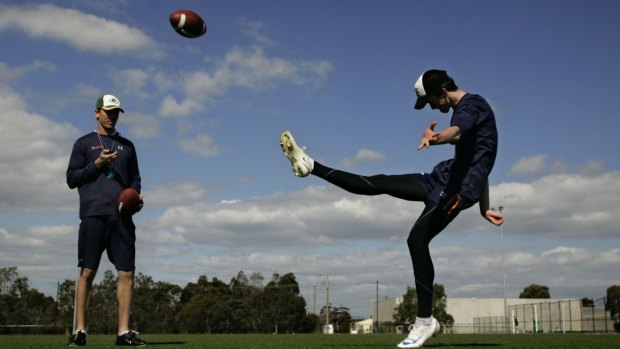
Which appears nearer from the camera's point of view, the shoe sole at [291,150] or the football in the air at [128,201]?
the shoe sole at [291,150]

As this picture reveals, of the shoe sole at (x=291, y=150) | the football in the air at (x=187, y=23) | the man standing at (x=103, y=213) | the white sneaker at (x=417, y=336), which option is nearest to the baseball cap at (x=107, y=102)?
the man standing at (x=103, y=213)

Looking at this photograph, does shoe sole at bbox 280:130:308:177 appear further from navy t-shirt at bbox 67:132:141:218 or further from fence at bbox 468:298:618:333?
fence at bbox 468:298:618:333

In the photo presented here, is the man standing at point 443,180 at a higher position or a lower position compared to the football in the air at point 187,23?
lower

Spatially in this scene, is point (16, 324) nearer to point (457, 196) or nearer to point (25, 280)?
point (25, 280)

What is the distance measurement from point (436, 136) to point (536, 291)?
13063 cm

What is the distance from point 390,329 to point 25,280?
4688 centimetres

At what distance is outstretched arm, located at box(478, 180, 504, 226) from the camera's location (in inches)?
242

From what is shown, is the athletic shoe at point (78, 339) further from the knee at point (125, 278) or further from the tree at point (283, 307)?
the tree at point (283, 307)

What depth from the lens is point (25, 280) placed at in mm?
81625

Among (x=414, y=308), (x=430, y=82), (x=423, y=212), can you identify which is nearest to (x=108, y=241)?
(x=423, y=212)


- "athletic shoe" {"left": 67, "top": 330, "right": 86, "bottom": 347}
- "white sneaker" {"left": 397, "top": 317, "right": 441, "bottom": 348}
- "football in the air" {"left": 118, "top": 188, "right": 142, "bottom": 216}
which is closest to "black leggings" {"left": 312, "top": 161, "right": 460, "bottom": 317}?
"white sneaker" {"left": 397, "top": 317, "right": 441, "bottom": 348}

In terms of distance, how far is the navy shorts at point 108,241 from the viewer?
21.8 feet

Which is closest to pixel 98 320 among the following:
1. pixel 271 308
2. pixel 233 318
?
pixel 233 318

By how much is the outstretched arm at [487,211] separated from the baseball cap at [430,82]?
1.01 m
